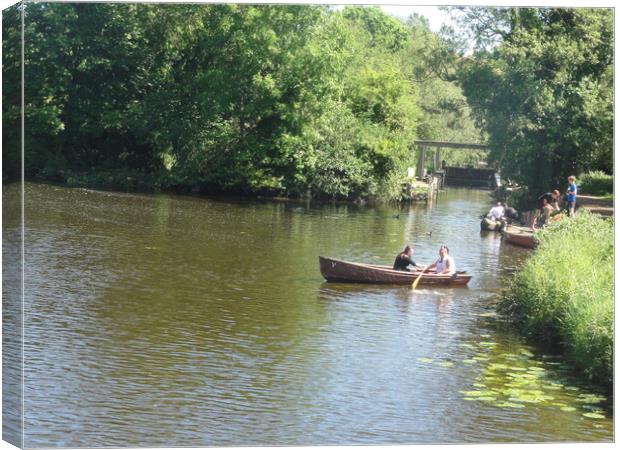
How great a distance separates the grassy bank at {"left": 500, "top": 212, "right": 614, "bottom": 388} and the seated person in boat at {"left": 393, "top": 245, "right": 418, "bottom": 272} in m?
1.01

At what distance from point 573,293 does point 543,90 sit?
Answer: 197 cm

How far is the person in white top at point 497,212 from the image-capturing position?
9.90m

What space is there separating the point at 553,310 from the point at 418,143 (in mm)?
2158

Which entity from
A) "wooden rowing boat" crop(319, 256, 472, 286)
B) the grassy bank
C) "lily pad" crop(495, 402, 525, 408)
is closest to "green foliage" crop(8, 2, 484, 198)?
"wooden rowing boat" crop(319, 256, 472, 286)

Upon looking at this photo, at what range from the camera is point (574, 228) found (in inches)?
386

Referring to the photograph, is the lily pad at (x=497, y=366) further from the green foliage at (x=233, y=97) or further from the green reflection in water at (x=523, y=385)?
the green foliage at (x=233, y=97)

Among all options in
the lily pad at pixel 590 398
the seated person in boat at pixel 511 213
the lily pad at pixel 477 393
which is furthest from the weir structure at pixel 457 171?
the lily pad at pixel 590 398

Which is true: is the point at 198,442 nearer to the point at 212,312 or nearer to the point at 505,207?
the point at 212,312

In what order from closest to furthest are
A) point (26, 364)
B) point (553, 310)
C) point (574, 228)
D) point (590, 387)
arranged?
1. point (26, 364)
2. point (590, 387)
3. point (574, 228)
4. point (553, 310)

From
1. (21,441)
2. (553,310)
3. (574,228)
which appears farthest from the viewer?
(553,310)

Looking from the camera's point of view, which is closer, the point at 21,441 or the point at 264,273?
the point at 21,441

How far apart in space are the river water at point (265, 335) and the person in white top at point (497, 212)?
13 cm

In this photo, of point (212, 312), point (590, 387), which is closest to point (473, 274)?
point (590, 387)

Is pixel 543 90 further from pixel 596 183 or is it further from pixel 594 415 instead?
pixel 594 415
